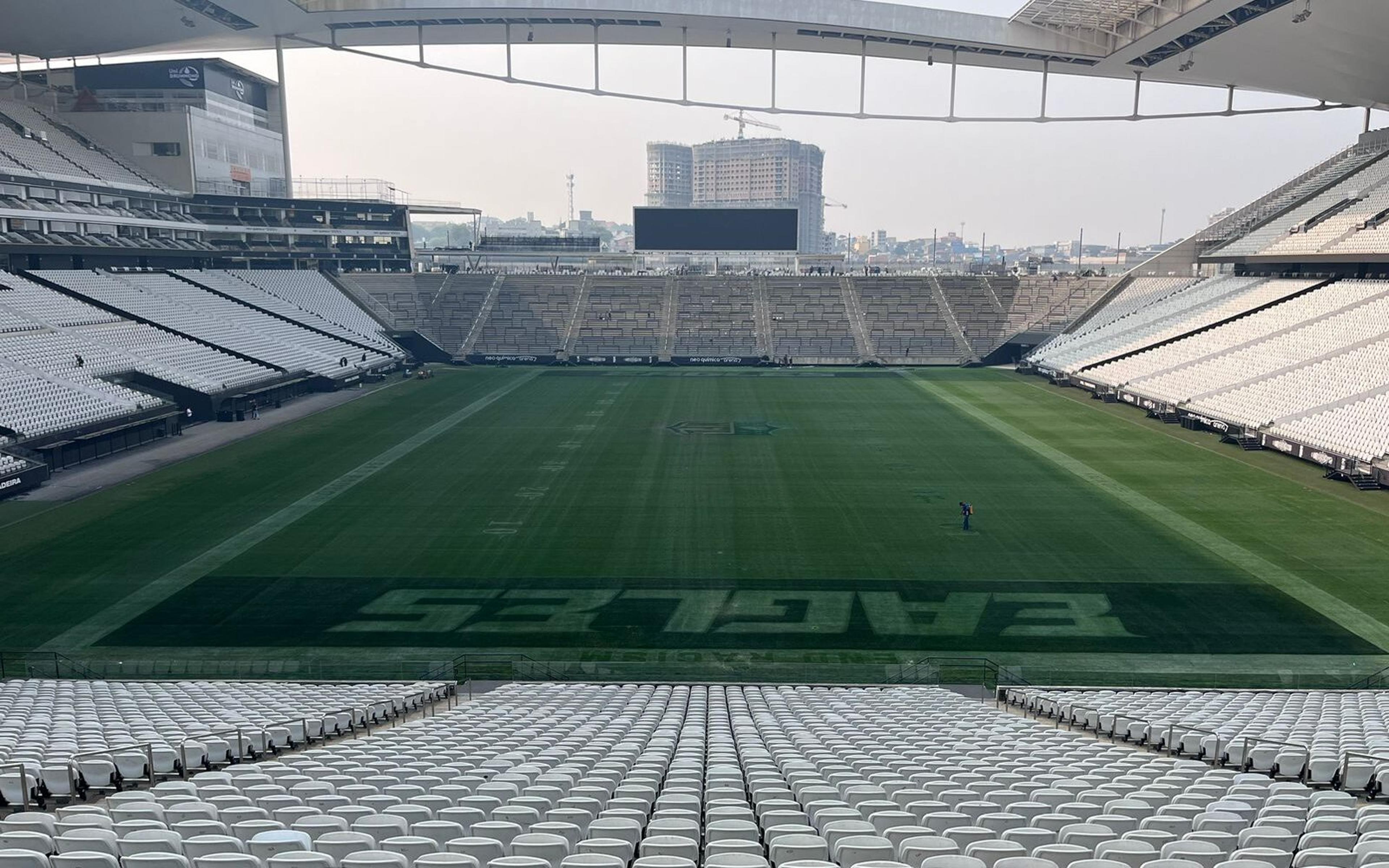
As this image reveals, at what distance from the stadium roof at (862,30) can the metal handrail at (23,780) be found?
163 ft

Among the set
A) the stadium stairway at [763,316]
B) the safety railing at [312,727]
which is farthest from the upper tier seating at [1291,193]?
the safety railing at [312,727]

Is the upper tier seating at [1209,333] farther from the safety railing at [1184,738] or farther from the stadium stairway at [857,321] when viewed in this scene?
the safety railing at [1184,738]

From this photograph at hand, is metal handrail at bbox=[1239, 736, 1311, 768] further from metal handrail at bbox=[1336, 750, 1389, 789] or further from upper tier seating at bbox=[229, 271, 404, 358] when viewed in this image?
upper tier seating at bbox=[229, 271, 404, 358]

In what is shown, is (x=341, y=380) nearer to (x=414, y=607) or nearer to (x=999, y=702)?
(x=414, y=607)

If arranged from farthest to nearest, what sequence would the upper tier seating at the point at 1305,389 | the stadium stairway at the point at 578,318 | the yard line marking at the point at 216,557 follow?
the stadium stairway at the point at 578,318
the upper tier seating at the point at 1305,389
the yard line marking at the point at 216,557

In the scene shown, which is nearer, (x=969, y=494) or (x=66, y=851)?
(x=66, y=851)

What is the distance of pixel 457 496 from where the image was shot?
34.8 metres

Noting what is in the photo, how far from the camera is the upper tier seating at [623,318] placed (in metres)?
81.6

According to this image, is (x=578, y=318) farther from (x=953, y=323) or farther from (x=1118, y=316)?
(x=1118, y=316)

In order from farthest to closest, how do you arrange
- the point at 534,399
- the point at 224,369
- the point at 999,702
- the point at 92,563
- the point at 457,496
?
the point at 534,399 → the point at 224,369 → the point at 457,496 → the point at 92,563 → the point at 999,702

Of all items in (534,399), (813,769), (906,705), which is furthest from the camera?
(534,399)

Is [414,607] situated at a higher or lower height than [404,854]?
lower

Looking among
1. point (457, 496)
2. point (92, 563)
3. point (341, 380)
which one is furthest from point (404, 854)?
point (341, 380)

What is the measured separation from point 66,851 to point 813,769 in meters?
6.97
